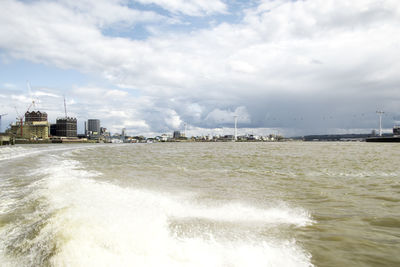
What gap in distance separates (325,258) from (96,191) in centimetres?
757

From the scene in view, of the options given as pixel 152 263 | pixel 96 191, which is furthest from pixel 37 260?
pixel 96 191

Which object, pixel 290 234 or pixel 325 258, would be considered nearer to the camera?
pixel 325 258

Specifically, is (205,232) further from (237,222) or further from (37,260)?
(37,260)

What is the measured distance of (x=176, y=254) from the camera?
4.48 m

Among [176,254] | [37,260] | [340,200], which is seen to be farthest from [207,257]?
[340,200]

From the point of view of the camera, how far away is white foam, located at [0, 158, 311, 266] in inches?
167

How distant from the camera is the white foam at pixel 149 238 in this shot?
13.9 ft

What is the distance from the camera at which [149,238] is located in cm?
503

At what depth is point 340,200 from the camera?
28.5ft

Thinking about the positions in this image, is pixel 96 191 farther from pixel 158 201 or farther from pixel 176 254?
pixel 176 254

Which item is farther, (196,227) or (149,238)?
(196,227)

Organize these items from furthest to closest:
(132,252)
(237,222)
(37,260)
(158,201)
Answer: (158,201)
(237,222)
(132,252)
(37,260)

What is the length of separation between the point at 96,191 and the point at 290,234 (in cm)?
673

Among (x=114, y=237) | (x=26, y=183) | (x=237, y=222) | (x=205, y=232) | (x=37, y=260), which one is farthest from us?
(x=26, y=183)
